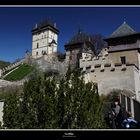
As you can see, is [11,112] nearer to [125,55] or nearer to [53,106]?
[53,106]

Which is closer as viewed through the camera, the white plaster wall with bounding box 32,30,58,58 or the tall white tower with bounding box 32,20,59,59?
the tall white tower with bounding box 32,20,59,59

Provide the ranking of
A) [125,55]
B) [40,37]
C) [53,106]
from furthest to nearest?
[125,55]
[40,37]
[53,106]

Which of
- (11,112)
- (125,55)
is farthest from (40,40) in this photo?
(11,112)

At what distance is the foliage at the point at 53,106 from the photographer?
2.46m

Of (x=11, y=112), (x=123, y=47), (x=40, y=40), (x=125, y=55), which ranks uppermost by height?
(x=40, y=40)

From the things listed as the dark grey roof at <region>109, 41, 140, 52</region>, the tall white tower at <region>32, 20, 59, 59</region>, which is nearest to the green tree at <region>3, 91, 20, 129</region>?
the tall white tower at <region>32, 20, 59, 59</region>

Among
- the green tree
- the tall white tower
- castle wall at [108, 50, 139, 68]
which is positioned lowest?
the green tree

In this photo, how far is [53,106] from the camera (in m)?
2.77

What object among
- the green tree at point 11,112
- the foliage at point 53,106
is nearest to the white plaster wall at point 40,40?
the foliage at point 53,106

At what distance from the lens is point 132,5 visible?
210cm

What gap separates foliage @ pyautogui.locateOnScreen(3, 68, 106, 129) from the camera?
246 cm

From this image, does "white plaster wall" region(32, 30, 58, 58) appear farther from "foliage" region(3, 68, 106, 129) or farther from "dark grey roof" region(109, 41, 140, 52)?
"dark grey roof" region(109, 41, 140, 52)

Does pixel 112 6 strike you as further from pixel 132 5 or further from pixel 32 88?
pixel 32 88

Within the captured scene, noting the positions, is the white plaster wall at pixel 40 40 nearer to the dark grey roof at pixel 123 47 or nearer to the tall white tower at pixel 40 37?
the tall white tower at pixel 40 37
